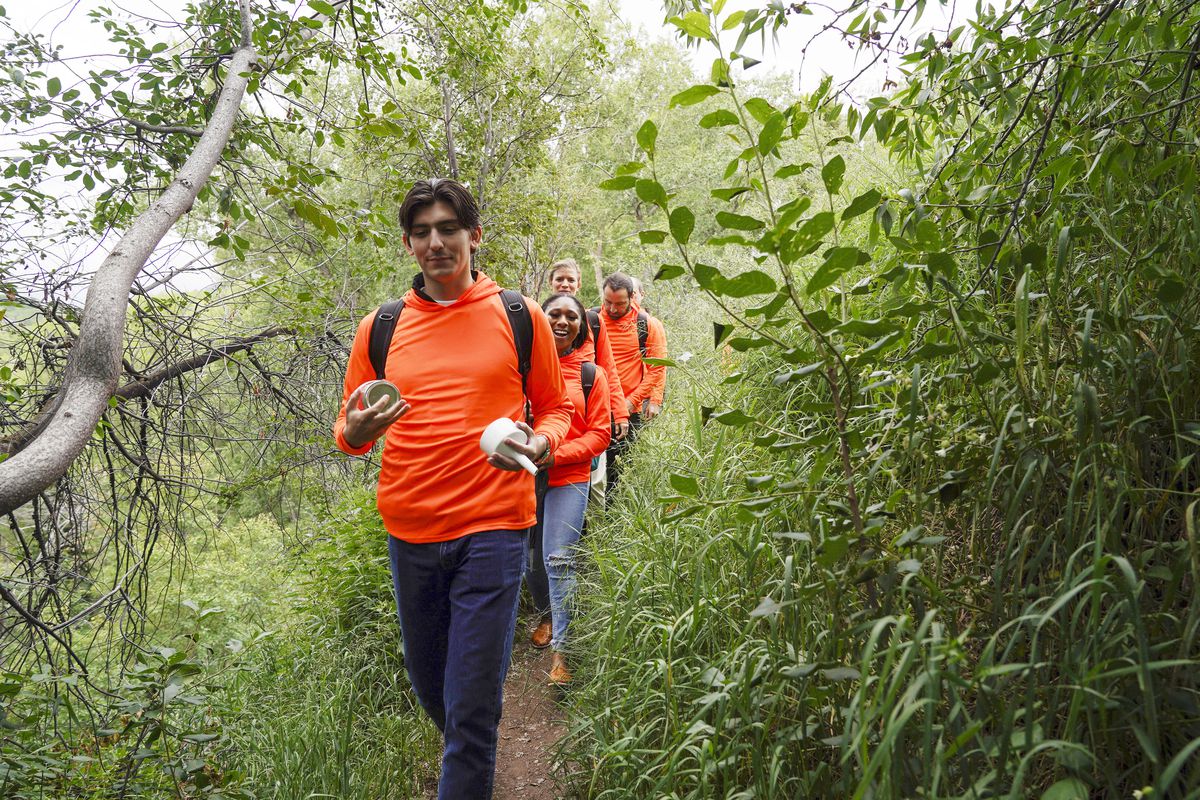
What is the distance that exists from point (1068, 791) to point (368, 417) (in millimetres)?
2106

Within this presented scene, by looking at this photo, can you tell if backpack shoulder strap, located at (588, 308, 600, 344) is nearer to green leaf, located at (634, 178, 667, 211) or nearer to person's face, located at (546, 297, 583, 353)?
person's face, located at (546, 297, 583, 353)

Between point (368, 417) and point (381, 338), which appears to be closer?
point (368, 417)

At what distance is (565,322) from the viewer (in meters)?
4.45

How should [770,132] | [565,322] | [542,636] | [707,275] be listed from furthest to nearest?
[542,636] → [565,322] → [707,275] → [770,132]

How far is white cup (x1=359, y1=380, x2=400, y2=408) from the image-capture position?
8.26 ft

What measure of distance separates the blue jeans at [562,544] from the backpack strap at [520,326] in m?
1.48

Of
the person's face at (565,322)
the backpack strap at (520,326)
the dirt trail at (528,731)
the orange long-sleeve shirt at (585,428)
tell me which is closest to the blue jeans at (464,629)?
the backpack strap at (520,326)

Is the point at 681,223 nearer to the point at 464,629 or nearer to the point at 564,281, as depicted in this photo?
the point at 464,629

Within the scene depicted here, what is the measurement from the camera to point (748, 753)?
2.29m

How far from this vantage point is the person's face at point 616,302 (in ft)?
20.0

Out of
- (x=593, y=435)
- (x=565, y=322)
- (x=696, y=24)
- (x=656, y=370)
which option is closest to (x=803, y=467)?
(x=593, y=435)

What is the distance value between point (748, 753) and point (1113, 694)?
1.13m

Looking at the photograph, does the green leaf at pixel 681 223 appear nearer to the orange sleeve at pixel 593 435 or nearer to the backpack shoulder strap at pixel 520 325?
the backpack shoulder strap at pixel 520 325

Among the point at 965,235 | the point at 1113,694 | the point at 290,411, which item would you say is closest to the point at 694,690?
the point at 1113,694
